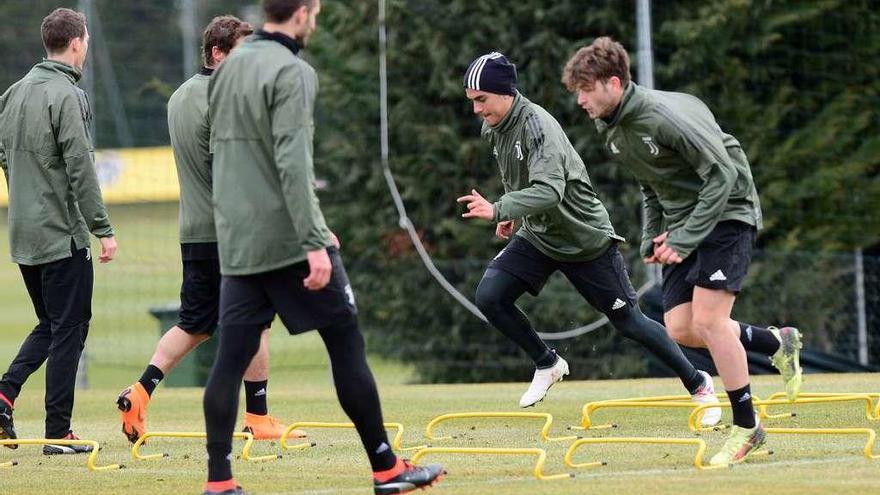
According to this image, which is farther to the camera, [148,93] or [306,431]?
[148,93]

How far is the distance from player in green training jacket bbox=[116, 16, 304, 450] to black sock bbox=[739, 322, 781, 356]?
268cm

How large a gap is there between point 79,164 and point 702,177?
321cm

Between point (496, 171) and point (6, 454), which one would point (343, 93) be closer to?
point (496, 171)

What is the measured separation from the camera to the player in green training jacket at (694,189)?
6.64m

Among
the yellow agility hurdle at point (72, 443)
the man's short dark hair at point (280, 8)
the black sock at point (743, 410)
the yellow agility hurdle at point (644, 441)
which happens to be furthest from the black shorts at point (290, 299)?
the black sock at point (743, 410)

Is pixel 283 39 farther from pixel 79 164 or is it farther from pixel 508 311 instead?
pixel 508 311

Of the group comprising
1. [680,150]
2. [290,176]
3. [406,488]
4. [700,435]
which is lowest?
[700,435]

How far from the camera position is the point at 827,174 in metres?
15.0

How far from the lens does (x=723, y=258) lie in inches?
266

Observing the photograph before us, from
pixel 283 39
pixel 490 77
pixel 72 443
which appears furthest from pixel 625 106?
pixel 72 443

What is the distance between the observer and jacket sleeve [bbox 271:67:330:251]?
18.2 feet

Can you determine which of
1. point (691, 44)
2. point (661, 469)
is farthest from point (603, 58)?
point (691, 44)

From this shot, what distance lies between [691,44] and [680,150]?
27.6 feet

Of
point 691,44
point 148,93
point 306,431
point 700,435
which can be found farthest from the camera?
point 148,93
